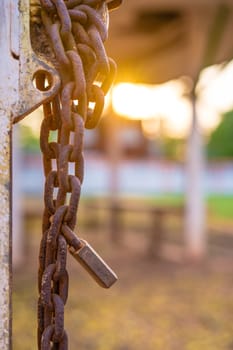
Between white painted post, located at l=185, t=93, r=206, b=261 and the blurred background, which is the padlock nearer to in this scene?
the blurred background

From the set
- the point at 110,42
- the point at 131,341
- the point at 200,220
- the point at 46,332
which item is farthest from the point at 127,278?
the point at 46,332

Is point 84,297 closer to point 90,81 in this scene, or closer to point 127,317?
point 127,317

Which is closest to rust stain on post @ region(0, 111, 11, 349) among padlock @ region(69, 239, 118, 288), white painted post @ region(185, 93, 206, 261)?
padlock @ region(69, 239, 118, 288)

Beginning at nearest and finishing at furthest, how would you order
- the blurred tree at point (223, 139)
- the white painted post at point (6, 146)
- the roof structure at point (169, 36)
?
the white painted post at point (6, 146), the roof structure at point (169, 36), the blurred tree at point (223, 139)

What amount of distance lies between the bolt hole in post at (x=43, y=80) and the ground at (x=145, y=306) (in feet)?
9.39

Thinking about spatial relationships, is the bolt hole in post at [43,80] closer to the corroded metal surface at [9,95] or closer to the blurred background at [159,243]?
the corroded metal surface at [9,95]

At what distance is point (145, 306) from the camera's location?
4605 millimetres

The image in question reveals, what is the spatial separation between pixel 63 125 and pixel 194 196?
5866mm

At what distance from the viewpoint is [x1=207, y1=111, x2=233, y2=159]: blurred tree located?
28.5 metres

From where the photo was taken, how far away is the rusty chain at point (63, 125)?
2.67 feet

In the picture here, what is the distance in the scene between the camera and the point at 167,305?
4637mm

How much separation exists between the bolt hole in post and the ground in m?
2.86

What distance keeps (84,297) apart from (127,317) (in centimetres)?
87

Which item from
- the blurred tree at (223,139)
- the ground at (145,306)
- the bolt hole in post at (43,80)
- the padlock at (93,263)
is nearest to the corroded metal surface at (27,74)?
the bolt hole in post at (43,80)
